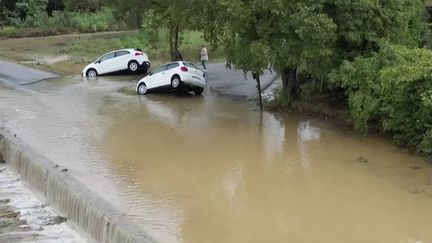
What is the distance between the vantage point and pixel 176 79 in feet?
79.7

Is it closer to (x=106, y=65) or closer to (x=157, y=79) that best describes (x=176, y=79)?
(x=157, y=79)

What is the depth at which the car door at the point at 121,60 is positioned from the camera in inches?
1187

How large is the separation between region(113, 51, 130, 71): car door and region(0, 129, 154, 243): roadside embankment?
13.7 metres

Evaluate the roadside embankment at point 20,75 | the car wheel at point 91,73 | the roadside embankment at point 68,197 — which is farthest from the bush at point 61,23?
the roadside embankment at point 68,197

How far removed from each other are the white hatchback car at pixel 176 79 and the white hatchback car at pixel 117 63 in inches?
206

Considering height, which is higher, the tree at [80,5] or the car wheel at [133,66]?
the tree at [80,5]

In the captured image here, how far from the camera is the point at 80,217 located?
475 inches

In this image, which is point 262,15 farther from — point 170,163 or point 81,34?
point 81,34

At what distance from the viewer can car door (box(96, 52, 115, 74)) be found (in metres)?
30.0

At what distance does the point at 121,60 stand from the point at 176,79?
6.73 meters

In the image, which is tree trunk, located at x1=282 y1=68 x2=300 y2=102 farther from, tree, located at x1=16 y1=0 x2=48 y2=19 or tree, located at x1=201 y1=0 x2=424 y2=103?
tree, located at x1=16 y1=0 x2=48 y2=19

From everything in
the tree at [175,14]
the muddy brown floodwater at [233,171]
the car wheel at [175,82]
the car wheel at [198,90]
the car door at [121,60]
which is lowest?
the muddy brown floodwater at [233,171]

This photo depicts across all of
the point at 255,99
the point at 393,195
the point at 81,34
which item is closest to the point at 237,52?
the point at 255,99

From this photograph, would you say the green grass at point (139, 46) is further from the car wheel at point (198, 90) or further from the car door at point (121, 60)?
the car wheel at point (198, 90)
